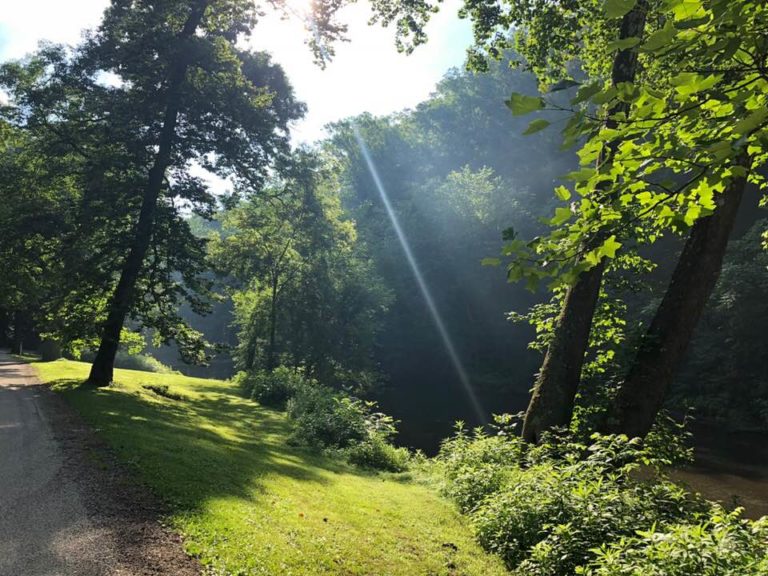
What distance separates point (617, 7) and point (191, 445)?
436 inches

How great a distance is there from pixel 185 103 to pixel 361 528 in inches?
655

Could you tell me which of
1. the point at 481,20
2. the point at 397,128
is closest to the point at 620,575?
the point at 481,20

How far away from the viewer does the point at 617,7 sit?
7.38 ft

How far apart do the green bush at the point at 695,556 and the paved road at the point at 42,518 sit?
5.28m

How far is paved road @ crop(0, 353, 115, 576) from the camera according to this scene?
4957 mm

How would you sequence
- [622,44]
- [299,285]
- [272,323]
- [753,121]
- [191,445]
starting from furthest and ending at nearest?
[299,285] → [272,323] → [191,445] → [622,44] → [753,121]

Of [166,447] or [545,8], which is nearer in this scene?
[166,447]

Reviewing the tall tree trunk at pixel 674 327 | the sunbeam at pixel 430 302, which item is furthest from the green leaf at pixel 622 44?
the sunbeam at pixel 430 302

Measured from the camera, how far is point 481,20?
1201 cm

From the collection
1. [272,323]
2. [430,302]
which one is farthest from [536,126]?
[430,302]

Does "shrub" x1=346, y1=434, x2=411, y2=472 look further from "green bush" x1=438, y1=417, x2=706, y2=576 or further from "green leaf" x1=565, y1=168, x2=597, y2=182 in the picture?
"green leaf" x1=565, y1=168, x2=597, y2=182

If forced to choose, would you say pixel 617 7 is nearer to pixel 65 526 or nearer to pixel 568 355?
pixel 65 526

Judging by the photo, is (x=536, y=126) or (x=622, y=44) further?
(x=536, y=126)

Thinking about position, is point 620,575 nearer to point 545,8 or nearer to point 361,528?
point 361,528
